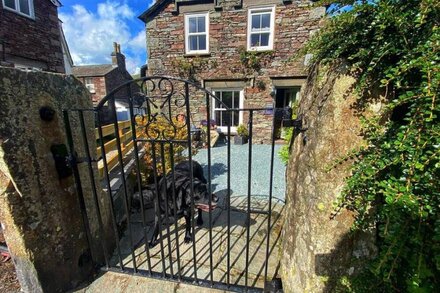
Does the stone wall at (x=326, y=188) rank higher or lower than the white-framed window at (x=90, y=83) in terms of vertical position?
lower

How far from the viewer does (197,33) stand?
732 centimetres

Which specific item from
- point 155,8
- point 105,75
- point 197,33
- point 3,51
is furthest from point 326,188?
point 105,75

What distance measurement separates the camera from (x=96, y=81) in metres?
15.2

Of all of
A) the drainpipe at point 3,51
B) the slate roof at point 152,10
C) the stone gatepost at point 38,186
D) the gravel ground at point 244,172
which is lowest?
the gravel ground at point 244,172

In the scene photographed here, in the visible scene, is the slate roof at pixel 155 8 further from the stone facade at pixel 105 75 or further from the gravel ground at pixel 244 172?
the stone facade at pixel 105 75

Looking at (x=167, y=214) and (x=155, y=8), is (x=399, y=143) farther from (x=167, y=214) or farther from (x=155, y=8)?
(x=155, y=8)

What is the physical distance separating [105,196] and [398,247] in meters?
2.28

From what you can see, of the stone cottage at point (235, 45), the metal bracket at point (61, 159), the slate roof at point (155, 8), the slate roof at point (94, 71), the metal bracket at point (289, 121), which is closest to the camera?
the metal bracket at point (289, 121)

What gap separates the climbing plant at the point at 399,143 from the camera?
2.58ft

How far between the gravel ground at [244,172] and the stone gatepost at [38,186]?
102 inches

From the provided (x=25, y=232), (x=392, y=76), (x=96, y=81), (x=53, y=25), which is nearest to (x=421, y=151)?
(x=392, y=76)

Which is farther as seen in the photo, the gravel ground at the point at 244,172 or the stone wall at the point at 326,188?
the gravel ground at the point at 244,172

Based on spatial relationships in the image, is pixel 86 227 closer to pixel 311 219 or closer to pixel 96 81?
pixel 311 219

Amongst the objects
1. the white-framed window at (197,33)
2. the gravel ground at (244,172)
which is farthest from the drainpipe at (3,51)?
the gravel ground at (244,172)
